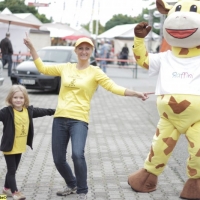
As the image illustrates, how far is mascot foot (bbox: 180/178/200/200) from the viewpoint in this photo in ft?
20.7

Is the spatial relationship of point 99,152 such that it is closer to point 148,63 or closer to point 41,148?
point 41,148

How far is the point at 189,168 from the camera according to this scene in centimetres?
636

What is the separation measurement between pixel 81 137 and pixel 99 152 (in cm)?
309

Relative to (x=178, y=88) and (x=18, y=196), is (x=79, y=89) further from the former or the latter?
(x=18, y=196)

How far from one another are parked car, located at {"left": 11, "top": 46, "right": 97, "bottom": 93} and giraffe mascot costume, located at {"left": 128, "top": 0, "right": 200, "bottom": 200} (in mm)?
11314

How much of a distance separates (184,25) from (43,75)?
38.9ft

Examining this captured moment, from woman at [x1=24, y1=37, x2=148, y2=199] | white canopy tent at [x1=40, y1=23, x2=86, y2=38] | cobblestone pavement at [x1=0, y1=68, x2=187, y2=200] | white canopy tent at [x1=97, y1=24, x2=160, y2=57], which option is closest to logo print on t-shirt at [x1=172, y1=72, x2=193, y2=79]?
woman at [x1=24, y1=37, x2=148, y2=199]

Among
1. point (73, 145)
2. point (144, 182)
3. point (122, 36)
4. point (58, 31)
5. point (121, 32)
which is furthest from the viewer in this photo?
point (121, 32)

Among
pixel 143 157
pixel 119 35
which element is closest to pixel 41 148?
pixel 143 157

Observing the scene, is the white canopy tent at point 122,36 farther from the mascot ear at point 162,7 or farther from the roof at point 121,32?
the mascot ear at point 162,7

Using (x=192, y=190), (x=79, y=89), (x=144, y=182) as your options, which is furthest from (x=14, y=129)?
(x=192, y=190)

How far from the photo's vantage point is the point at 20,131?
19.9 ft

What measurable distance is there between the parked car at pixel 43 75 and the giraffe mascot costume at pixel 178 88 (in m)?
11.3

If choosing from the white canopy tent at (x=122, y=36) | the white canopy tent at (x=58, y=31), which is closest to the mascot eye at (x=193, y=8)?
the white canopy tent at (x=58, y=31)
